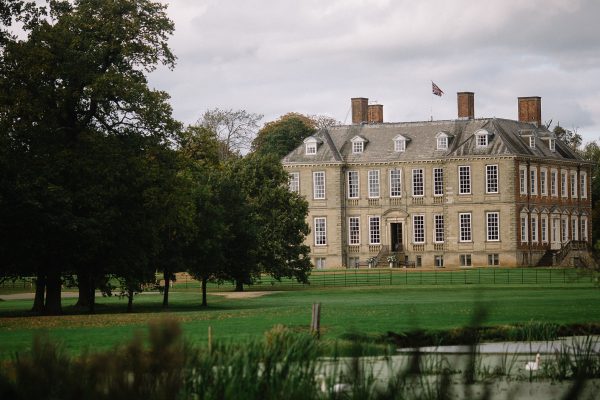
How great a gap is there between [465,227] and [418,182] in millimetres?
5099

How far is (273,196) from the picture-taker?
228 ft

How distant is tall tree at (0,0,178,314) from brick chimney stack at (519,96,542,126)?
178ft

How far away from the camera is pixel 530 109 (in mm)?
95812

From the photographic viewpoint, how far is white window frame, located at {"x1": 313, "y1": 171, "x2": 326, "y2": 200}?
9294 centimetres

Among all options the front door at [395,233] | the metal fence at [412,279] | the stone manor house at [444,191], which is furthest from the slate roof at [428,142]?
the metal fence at [412,279]

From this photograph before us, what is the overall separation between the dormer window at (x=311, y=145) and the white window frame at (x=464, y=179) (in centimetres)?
1164

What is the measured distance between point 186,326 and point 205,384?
19370 mm

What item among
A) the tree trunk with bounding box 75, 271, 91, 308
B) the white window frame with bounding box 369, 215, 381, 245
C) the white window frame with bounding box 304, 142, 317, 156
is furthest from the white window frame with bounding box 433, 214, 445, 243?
the tree trunk with bounding box 75, 271, 91, 308

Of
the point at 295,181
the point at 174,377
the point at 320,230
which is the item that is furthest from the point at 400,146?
the point at 174,377

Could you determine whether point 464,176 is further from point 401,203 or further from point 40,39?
point 40,39

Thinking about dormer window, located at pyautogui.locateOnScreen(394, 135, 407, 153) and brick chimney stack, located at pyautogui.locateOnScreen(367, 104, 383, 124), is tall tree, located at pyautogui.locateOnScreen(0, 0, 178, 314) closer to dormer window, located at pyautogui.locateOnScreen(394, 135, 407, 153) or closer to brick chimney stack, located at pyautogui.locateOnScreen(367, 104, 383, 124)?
dormer window, located at pyautogui.locateOnScreen(394, 135, 407, 153)

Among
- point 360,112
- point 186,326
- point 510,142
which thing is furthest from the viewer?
point 360,112

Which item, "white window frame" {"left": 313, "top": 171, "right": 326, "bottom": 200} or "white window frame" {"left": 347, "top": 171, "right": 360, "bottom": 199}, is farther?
"white window frame" {"left": 313, "top": 171, "right": 326, "bottom": 200}

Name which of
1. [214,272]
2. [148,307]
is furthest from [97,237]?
[214,272]
